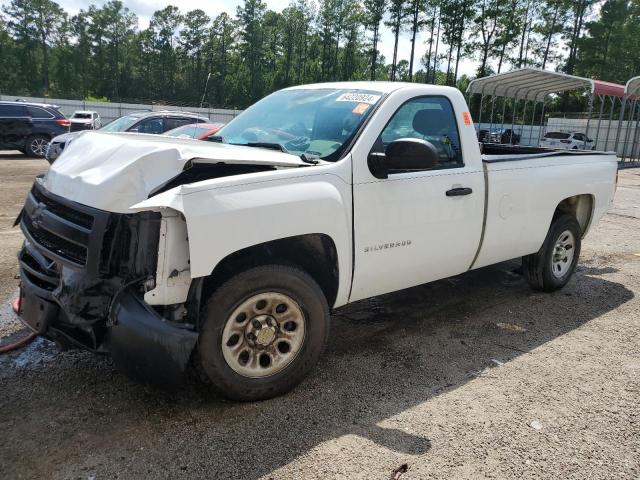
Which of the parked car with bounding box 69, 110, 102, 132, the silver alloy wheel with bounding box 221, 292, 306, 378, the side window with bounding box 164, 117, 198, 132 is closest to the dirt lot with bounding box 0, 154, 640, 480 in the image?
the silver alloy wheel with bounding box 221, 292, 306, 378

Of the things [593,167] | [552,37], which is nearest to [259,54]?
[552,37]

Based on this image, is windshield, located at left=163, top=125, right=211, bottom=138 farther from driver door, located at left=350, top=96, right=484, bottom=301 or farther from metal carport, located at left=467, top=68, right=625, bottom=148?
metal carport, located at left=467, top=68, right=625, bottom=148

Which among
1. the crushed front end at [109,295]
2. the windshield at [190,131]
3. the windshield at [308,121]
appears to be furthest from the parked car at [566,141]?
the crushed front end at [109,295]

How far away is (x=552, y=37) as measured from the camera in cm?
5791

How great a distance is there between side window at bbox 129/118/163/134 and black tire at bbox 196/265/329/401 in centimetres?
1111

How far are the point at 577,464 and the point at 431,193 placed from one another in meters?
1.91

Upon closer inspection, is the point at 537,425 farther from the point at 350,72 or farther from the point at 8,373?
the point at 350,72

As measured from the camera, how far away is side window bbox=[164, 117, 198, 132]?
14500 millimetres

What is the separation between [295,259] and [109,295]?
112 cm

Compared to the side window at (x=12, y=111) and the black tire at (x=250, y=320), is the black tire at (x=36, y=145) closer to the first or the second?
the side window at (x=12, y=111)

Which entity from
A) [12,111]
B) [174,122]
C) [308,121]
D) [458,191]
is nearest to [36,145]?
[12,111]

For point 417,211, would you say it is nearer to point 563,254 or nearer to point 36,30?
point 563,254

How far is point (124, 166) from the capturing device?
2818 mm

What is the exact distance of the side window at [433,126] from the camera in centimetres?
381
